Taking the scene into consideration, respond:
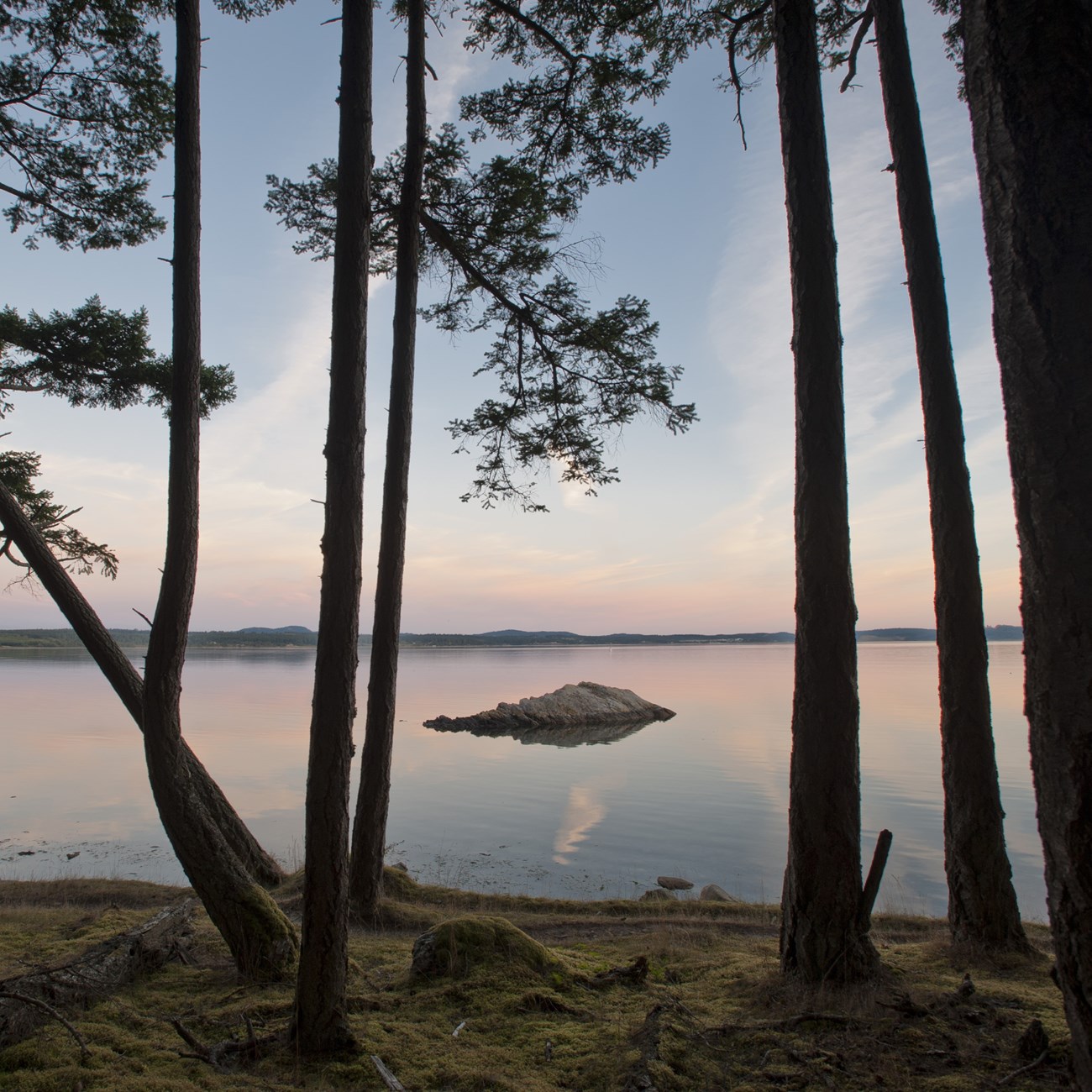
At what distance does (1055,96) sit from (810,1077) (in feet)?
11.7

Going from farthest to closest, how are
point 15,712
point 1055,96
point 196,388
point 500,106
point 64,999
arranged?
point 15,712
point 500,106
point 196,388
point 64,999
point 1055,96

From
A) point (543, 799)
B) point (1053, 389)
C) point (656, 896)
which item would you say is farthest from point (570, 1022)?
point (543, 799)

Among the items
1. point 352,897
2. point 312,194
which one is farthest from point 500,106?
point 352,897

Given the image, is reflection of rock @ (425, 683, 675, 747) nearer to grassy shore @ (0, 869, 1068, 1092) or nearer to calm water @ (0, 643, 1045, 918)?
calm water @ (0, 643, 1045, 918)

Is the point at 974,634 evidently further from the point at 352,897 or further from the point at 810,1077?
the point at 352,897

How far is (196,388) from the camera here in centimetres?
517

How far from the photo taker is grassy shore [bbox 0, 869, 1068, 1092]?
3092 millimetres

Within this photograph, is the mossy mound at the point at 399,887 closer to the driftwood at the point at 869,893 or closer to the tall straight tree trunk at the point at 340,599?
the tall straight tree trunk at the point at 340,599

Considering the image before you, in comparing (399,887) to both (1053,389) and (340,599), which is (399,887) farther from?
(1053,389)

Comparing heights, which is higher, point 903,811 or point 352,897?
point 352,897

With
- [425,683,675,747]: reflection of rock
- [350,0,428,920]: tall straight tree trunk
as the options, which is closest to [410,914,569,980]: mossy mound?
[350,0,428,920]: tall straight tree trunk

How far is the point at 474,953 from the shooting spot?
4449mm

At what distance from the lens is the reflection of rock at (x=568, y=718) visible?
85.5ft

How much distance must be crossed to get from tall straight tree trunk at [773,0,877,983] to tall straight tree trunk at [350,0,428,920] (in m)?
3.67
